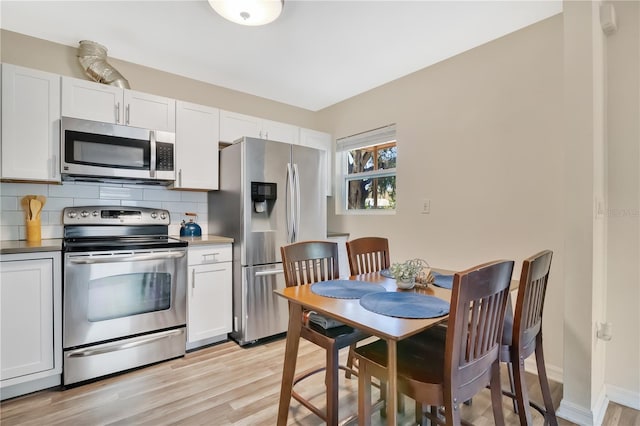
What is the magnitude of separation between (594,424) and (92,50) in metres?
4.19

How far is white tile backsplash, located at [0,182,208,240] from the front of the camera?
7.73 feet

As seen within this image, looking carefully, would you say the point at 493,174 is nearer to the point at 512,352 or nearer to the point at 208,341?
the point at 512,352

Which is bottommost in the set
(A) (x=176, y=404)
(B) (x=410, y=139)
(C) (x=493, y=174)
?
(A) (x=176, y=404)

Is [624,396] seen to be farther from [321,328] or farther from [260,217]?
[260,217]

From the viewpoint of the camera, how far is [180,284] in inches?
98.5

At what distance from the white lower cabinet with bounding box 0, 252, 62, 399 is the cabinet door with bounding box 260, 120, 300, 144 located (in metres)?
2.07

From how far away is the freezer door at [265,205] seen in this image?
8.82 ft

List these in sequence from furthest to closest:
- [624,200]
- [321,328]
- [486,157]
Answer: [486,157] < [624,200] < [321,328]

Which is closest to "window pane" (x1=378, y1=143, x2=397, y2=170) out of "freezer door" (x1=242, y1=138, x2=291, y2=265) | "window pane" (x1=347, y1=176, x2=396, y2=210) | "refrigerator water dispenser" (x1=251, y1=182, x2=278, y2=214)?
"window pane" (x1=347, y1=176, x2=396, y2=210)

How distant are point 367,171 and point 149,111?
2268mm

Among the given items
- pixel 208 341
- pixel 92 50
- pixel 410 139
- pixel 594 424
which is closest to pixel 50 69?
pixel 92 50

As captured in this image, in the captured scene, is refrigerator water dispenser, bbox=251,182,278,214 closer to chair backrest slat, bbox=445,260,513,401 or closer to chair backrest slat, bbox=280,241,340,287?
chair backrest slat, bbox=280,241,340,287

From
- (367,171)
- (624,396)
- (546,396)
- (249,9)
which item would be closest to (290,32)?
(249,9)

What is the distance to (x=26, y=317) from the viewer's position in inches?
76.3
